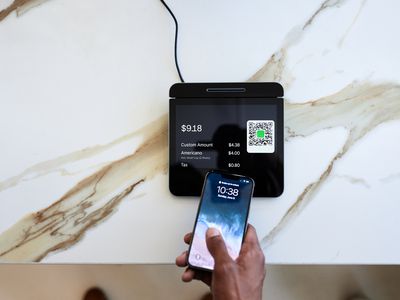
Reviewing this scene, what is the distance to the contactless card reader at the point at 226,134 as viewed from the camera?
491 mm

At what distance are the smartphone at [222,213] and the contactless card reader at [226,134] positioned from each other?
23 mm

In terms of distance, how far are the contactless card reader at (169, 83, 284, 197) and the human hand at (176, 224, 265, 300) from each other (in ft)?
0.27

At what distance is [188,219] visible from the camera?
1.62ft

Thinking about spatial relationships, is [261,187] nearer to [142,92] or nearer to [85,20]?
[142,92]

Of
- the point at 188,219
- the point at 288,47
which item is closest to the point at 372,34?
the point at 288,47

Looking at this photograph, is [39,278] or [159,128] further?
[39,278]

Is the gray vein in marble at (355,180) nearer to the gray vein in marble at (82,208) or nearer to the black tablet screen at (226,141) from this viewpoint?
the black tablet screen at (226,141)

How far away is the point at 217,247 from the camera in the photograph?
422 millimetres

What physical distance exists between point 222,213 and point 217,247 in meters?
0.06

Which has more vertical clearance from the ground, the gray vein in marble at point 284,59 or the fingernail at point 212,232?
the gray vein in marble at point 284,59

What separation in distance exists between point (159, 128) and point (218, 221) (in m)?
0.17

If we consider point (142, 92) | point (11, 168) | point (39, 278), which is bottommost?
point (39, 278)

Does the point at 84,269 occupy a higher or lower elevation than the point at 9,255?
lower

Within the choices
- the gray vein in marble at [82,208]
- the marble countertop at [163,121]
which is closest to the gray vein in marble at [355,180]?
→ the marble countertop at [163,121]
